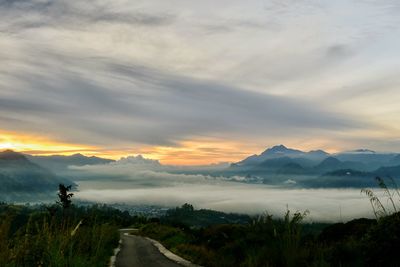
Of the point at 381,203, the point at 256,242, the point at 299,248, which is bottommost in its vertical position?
the point at 256,242

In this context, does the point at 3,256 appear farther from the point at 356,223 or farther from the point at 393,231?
the point at 356,223

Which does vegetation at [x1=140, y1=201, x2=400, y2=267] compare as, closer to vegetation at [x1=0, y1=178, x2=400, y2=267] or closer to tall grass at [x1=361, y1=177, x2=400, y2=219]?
vegetation at [x1=0, y1=178, x2=400, y2=267]

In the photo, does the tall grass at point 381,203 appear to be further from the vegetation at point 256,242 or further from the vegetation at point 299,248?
the vegetation at point 299,248

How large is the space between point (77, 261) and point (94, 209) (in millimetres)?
4702

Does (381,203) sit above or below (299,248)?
above

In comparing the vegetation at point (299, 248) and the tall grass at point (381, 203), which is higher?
the tall grass at point (381, 203)

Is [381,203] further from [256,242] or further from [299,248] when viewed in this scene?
[256,242]

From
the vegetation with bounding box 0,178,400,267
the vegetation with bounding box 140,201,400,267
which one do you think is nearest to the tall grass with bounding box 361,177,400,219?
the vegetation with bounding box 0,178,400,267

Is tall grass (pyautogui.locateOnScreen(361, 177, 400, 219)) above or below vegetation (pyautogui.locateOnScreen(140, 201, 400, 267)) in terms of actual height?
above

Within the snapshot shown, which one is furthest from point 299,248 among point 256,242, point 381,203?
point 256,242

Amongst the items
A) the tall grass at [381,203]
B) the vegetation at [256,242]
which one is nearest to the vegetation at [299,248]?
the vegetation at [256,242]

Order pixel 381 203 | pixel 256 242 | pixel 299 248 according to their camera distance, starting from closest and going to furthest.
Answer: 1. pixel 381 203
2. pixel 299 248
3. pixel 256 242

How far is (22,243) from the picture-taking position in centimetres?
939

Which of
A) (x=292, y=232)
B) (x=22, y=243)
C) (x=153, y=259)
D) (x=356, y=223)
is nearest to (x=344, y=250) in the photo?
(x=292, y=232)
